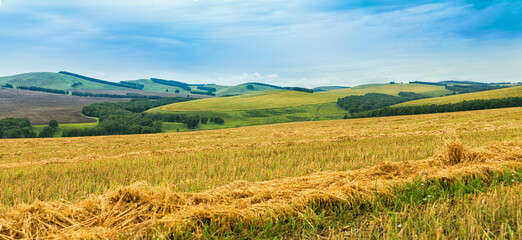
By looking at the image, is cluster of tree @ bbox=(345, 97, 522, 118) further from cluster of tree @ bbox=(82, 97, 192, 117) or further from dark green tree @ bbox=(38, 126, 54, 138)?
cluster of tree @ bbox=(82, 97, 192, 117)

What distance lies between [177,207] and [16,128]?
364 ft

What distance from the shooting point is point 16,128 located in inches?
3408

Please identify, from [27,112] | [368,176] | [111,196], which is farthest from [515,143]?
[27,112]

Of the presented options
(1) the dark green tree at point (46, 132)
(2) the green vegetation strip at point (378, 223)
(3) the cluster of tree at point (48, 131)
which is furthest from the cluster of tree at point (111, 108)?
(2) the green vegetation strip at point (378, 223)

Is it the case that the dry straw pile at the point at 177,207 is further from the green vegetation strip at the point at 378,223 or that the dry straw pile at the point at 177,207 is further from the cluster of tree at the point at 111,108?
the cluster of tree at the point at 111,108

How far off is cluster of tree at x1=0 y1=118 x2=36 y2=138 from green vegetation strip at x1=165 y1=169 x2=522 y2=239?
106669 millimetres

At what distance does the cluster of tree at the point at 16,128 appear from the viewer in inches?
3287

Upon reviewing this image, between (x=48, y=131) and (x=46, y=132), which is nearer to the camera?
(x=46, y=132)

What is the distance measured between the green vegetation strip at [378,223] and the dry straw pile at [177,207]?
0.12m

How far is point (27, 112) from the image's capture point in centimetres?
11994

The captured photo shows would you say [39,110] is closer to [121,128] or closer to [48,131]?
[48,131]

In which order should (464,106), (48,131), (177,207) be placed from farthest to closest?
(48,131)
(464,106)
(177,207)

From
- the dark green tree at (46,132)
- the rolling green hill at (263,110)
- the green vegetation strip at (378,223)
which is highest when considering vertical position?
the green vegetation strip at (378,223)

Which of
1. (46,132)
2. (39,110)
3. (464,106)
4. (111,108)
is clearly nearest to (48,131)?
(46,132)
